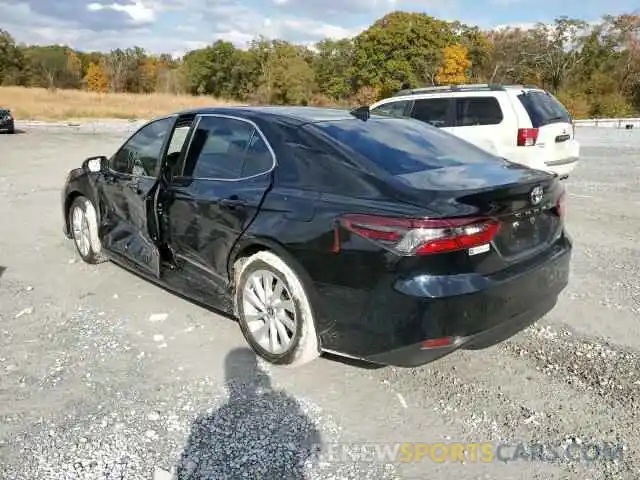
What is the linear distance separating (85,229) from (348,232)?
355 cm

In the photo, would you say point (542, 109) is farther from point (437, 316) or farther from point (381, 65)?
point (381, 65)

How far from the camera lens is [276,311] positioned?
350 cm

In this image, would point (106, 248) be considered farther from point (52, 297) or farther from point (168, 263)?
point (168, 263)

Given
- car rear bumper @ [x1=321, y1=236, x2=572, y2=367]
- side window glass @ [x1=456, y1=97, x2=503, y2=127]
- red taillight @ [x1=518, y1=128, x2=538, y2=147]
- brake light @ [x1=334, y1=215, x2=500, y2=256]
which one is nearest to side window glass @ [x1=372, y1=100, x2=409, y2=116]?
side window glass @ [x1=456, y1=97, x2=503, y2=127]

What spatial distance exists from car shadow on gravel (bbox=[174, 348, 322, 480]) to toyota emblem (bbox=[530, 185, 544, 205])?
169cm

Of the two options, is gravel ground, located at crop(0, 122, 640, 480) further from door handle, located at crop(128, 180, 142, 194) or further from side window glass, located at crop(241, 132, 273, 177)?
side window glass, located at crop(241, 132, 273, 177)

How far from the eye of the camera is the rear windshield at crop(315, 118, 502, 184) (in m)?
3.40

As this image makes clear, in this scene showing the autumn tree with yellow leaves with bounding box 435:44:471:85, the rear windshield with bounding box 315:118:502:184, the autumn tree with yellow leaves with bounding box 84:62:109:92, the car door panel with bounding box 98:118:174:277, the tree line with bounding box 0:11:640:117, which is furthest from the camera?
the autumn tree with yellow leaves with bounding box 84:62:109:92

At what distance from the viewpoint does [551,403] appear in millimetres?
3131

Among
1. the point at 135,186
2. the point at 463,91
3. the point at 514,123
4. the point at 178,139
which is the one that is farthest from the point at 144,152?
the point at 463,91

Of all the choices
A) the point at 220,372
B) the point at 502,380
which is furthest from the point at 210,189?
the point at 502,380

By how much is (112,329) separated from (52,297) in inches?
39.4

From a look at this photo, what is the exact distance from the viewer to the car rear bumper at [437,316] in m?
2.82

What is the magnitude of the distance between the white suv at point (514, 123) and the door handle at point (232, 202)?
550 cm
